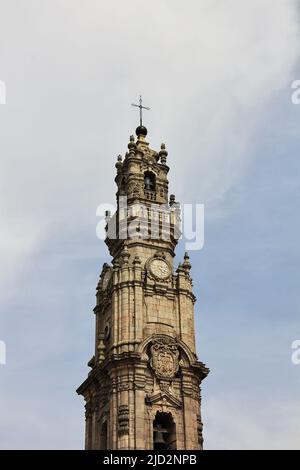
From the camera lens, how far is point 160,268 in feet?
181

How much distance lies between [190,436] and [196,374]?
4.60 meters

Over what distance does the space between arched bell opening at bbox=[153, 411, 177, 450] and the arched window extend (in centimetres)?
1843

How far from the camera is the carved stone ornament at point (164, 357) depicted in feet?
167

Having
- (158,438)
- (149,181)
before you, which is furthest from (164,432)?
(149,181)

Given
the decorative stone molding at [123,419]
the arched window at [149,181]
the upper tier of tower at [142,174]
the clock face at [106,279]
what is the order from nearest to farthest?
the decorative stone molding at [123,419]
the clock face at [106,279]
the upper tier of tower at [142,174]
the arched window at [149,181]

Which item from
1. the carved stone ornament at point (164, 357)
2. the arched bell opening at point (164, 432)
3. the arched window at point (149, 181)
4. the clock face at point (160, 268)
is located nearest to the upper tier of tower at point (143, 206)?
the arched window at point (149, 181)

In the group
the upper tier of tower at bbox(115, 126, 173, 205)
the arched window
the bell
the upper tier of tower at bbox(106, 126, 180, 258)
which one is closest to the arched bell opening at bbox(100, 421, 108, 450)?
the bell

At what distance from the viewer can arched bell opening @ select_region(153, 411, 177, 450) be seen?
49.0 metres

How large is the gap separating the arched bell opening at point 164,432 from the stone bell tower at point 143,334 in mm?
64

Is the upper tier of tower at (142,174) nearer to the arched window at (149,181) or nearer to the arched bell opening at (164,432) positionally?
the arched window at (149,181)

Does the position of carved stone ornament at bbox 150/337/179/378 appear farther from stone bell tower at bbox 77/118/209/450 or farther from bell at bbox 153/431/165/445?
bell at bbox 153/431/165/445

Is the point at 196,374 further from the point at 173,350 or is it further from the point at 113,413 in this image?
the point at 113,413

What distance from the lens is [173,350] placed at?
170ft
